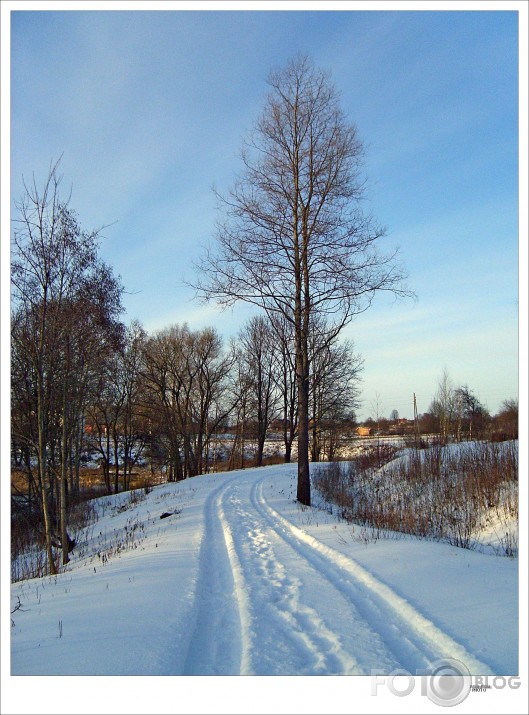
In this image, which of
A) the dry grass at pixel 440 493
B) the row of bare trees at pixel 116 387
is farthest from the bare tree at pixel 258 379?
the dry grass at pixel 440 493

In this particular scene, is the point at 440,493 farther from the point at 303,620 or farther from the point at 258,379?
the point at 258,379

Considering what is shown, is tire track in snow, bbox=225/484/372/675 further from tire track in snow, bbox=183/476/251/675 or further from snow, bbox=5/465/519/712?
tire track in snow, bbox=183/476/251/675

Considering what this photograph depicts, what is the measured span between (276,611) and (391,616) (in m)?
1.11

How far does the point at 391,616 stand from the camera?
424 centimetres

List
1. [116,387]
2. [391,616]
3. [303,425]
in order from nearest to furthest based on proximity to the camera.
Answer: [391,616] → [303,425] → [116,387]

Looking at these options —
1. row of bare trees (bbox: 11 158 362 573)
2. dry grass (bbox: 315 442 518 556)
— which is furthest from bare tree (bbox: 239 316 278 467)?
dry grass (bbox: 315 442 518 556)

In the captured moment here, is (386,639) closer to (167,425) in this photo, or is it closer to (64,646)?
(64,646)

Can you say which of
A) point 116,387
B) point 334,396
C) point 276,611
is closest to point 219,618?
point 276,611

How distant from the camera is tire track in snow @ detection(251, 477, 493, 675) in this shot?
3.47m

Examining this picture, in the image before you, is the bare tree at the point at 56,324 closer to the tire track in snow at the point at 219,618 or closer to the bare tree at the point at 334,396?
the tire track in snow at the point at 219,618

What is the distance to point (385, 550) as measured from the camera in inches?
257

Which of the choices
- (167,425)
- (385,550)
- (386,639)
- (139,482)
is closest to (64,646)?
(386,639)

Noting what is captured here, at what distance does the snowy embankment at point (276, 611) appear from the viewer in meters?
3.46

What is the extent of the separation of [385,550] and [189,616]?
3298 millimetres
